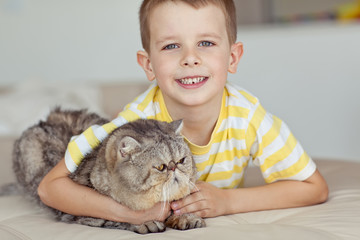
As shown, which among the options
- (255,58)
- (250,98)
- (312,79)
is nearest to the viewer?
(250,98)

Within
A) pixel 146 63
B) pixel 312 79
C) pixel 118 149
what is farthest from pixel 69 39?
pixel 118 149

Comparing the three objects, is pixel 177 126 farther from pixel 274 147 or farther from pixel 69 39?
pixel 69 39

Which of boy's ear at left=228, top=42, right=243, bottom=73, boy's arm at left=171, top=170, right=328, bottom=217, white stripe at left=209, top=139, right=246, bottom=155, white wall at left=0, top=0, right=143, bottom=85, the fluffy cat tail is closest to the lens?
boy's arm at left=171, top=170, right=328, bottom=217

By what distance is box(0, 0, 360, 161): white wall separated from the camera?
3.77 m

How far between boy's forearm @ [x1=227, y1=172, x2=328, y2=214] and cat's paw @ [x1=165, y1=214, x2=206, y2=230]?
6.5 inches

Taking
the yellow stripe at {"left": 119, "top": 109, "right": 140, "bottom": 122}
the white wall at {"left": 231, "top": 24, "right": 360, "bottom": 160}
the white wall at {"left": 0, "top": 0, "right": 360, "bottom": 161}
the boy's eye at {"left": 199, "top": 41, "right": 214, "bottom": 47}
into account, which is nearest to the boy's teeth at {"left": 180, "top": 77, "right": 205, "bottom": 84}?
the boy's eye at {"left": 199, "top": 41, "right": 214, "bottom": 47}

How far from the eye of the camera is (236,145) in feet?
5.27

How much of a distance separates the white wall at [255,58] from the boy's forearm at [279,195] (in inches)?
93.2

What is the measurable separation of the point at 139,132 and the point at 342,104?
9.20ft

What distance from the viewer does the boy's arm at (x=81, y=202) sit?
4.41 ft

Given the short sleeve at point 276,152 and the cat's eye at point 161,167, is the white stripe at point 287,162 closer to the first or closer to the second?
the short sleeve at point 276,152

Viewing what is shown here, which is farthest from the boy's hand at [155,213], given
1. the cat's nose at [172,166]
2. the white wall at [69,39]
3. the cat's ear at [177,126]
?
the white wall at [69,39]

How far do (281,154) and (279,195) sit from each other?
5.4 inches

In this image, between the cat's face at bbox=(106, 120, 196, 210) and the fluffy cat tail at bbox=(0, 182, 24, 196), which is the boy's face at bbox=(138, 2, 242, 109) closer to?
A: the cat's face at bbox=(106, 120, 196, 210)
